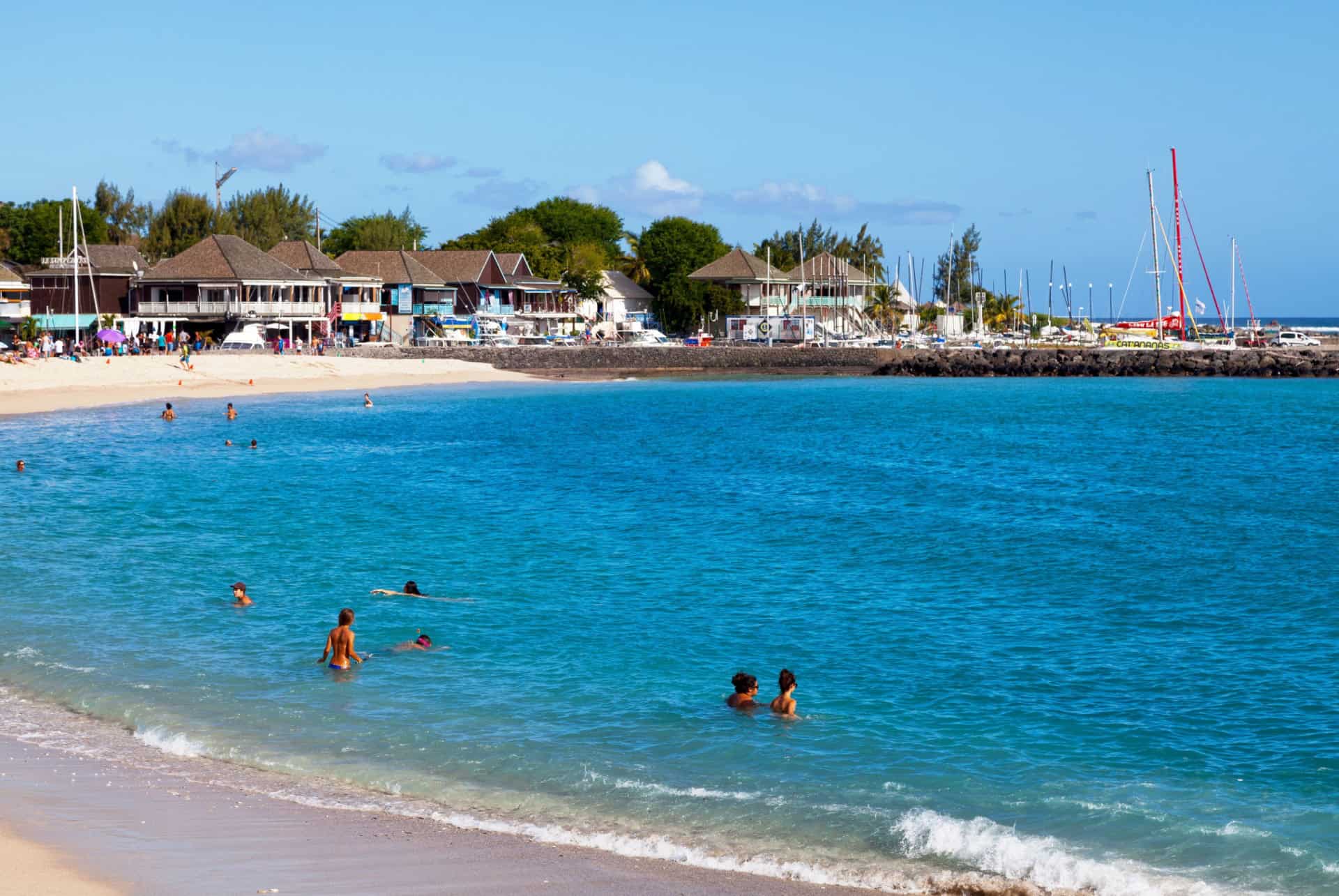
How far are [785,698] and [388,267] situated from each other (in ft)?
298

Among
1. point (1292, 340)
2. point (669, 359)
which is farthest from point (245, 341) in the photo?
point (1292, 340)

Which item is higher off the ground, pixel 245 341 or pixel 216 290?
pixel 216 290

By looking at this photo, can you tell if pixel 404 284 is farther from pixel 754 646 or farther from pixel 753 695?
pixel 753 695

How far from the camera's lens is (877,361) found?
94875 millimetres

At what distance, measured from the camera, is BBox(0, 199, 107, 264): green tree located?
106 m

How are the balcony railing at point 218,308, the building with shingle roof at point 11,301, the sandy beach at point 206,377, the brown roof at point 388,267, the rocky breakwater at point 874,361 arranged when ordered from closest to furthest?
1. the sandy beach at point 206,377
2. the building with shingle roof at point 11,301
3. the balcony railing at point 218,308
4. the rocky breakwater at point 874,361
5. the brown roof at point 388,267

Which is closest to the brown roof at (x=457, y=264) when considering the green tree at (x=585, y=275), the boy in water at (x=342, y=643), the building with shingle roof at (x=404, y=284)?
the building with shingle roof at (x=404, y=284)

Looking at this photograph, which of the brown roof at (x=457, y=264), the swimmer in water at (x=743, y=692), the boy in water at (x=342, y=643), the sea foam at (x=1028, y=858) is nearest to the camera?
the sea foam at (x=1028, y=858)

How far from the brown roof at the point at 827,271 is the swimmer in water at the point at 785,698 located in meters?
100

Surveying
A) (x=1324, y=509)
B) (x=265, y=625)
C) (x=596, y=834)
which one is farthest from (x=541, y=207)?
(x=596, y=834)

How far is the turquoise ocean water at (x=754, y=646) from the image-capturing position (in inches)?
473

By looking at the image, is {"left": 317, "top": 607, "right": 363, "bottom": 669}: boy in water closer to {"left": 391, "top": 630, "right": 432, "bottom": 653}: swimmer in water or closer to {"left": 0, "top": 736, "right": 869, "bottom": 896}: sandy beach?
{"left": 391, "top": 630, "right": 432, "bottom": 653}: swimmer in water

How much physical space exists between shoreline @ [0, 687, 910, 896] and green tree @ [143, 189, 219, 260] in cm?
10879

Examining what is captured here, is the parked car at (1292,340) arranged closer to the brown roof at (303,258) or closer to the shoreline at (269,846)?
the brown roof at (303,258)
